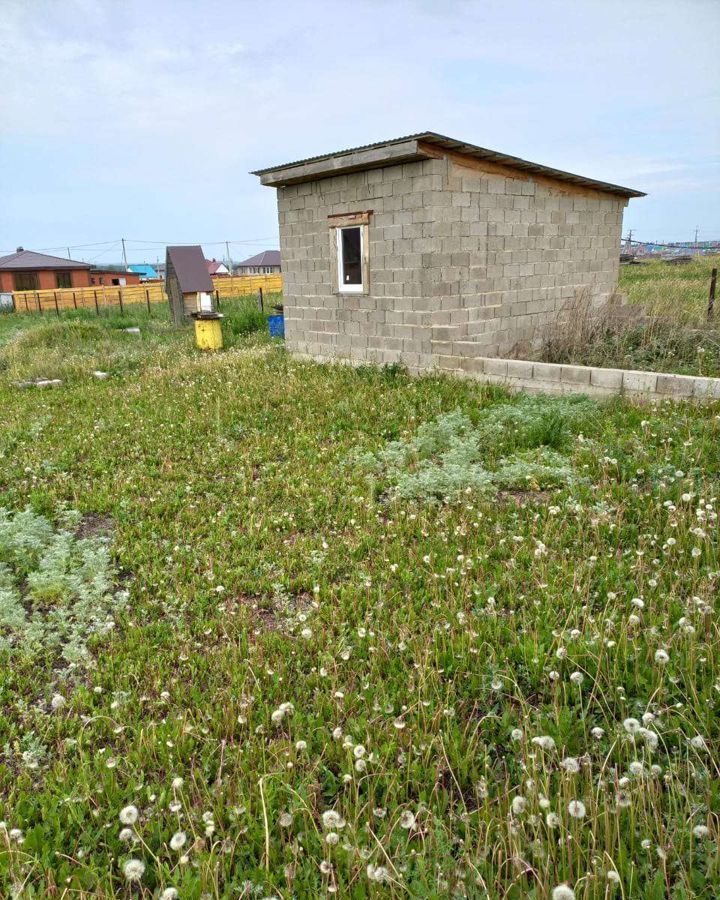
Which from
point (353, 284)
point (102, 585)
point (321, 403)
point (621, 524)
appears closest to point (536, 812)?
point (621, 524)

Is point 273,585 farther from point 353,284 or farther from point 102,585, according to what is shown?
point 353,284

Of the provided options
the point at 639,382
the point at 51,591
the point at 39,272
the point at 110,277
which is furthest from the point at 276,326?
the point at 110,277

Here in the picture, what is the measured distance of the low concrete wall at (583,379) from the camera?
7.16 metres

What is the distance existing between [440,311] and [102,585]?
7.11 m

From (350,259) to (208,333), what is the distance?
566 centimetres

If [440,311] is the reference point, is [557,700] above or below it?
below

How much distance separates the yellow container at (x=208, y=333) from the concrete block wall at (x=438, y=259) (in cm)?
329

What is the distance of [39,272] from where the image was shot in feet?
164

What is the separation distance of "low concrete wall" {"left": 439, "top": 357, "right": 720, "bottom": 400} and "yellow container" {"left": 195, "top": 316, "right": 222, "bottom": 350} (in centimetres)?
753

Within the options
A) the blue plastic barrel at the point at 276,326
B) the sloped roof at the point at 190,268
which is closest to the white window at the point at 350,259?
the blue plastic barrel at the point at 276,326

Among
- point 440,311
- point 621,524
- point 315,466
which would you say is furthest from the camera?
point 440,311

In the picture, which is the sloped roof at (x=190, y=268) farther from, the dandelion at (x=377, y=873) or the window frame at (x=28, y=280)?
the window frame at (x=28, y=280)

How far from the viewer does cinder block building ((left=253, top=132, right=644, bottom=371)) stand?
372 inches

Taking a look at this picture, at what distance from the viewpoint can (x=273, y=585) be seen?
13.0 feet
